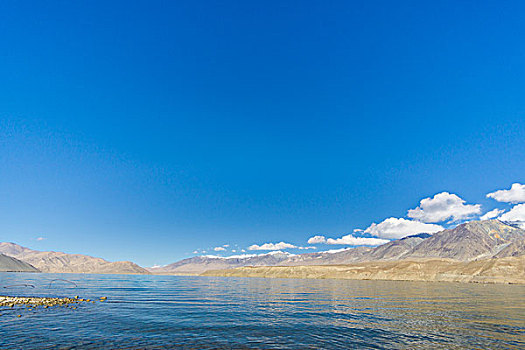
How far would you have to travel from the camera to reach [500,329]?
37.3m

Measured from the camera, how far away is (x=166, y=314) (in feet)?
152

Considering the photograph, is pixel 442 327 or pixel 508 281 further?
pixel 508 281

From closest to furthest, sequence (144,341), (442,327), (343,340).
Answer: (144,341)
(343,340)
(442,327)

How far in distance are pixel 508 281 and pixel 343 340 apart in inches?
9160

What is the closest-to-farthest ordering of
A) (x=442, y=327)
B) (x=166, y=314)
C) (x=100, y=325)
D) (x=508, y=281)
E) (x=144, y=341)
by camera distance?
(x=144, y=341) < (x=100, y=325) < (x=442, y=327) < (x=166, y=314) < (x=508, y=281)

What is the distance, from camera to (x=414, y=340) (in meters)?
31.6

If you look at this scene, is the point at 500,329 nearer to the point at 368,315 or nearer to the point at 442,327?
Result: the point at 442,327

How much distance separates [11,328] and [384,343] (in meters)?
39.0

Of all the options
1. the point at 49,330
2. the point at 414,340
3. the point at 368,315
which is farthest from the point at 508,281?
the point at 49,330

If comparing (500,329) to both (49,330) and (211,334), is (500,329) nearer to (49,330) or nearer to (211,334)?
(211,334)

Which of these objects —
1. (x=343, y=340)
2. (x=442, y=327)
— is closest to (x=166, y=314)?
(x=343, y=340)

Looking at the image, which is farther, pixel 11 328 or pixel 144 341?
pixel 11 328

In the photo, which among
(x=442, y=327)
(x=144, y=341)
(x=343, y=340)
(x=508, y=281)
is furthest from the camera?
(x=508, y=281)

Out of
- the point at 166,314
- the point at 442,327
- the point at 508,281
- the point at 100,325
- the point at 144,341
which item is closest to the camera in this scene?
the point at 144,341
